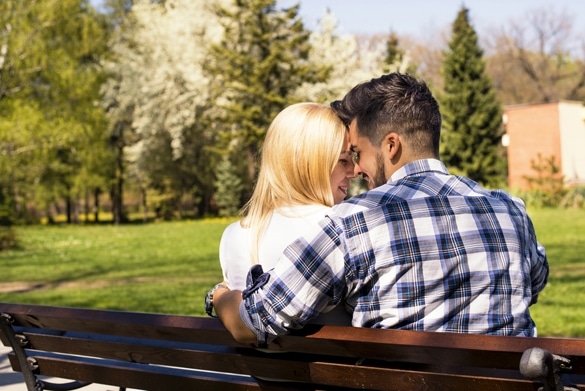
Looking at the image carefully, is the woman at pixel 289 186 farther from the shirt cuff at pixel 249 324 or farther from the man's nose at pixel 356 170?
the shirt cuff at pixel 249 324

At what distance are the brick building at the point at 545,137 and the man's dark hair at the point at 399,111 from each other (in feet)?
149

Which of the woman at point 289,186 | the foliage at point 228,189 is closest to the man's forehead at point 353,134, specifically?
the woman at point 289,186

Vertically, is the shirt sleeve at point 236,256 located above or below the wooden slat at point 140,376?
above

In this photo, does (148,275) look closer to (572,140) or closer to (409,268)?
(409,268)

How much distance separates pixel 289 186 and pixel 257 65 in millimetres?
36628

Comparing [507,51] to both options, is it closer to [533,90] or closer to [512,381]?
Answer: [533,90]

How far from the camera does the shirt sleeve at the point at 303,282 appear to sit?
2.61m

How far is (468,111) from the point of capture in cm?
4606

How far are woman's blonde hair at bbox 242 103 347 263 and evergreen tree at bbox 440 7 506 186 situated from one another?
4265 centimetres

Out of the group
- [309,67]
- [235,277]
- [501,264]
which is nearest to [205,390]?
[235,277]

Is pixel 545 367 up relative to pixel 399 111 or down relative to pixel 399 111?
down

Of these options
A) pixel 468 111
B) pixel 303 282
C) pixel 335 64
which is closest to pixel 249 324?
pixel 303 282

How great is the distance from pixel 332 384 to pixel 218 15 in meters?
40.6

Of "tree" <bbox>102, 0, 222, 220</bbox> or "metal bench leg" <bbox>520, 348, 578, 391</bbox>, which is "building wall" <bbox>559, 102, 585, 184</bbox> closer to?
"tree" <bbox>102, 0, 222, 220</bbox>
